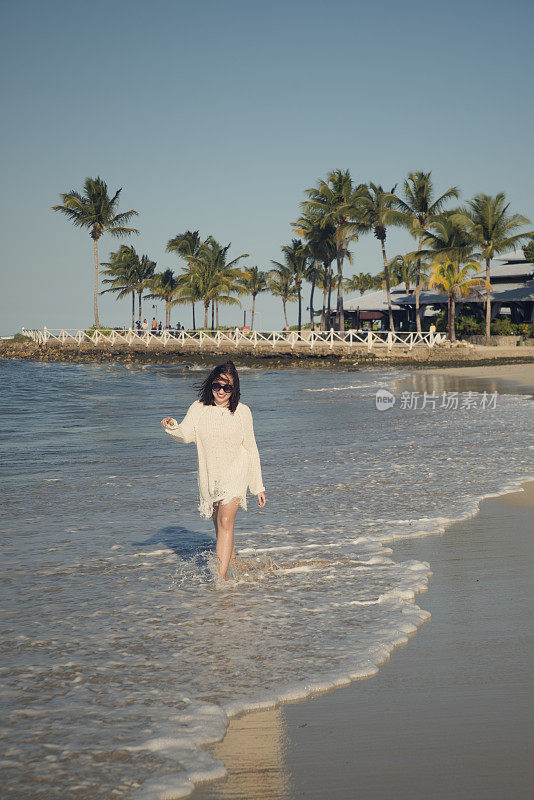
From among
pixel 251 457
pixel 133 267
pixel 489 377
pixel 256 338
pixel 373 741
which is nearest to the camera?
pixel 373 741

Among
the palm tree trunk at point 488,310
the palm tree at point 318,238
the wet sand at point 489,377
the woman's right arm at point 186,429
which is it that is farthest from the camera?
the palm tree at point 318,238

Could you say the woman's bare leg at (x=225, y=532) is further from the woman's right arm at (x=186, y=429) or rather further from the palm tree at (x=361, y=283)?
the palm tree at (x=361, y=283)

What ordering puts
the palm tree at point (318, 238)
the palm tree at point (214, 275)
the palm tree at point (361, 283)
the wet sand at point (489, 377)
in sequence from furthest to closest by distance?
the palm tree at point (361, 283), the palm tree at point (214, 275), the palm tree at point (318, 238), the wet sand at point (489, 377)

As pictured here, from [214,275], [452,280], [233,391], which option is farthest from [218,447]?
[214,275]

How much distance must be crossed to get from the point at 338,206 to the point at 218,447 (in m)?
50.5

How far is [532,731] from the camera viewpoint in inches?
115

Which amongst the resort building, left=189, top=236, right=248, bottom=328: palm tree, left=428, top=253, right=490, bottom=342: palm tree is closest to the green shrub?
the resort building

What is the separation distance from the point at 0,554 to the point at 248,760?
344 cm

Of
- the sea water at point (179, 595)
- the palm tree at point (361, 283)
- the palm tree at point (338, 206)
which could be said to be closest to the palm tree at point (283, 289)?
the palm tree at point (361, 283)

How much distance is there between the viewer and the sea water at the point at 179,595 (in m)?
2.98

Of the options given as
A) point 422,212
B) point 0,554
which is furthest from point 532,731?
point 422,212

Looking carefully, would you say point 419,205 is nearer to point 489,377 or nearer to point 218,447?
point 489,377

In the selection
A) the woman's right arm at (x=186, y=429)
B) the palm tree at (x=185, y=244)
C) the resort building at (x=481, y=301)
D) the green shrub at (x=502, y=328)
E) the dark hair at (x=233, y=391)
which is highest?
the palm tree at (x=185, y=244)

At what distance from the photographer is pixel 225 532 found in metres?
4.70
